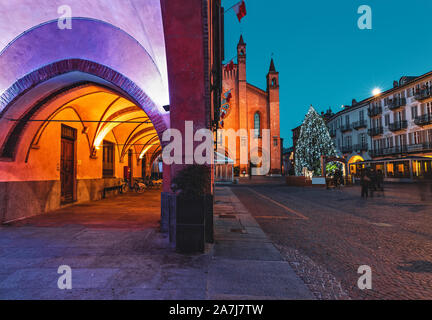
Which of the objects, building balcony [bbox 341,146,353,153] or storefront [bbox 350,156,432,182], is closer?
storefront [bbox 350,156,432,182]

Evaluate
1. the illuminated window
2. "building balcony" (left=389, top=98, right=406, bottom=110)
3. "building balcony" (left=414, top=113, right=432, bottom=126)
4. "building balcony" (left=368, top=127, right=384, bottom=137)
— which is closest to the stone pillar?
the illuminated window

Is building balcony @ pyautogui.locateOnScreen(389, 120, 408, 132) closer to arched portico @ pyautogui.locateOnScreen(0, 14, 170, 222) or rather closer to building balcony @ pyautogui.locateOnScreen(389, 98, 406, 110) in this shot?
building balcony @ pyautogui.locateOnScreen(389, 98, 406, 110)

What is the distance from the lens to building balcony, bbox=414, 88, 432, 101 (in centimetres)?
2852

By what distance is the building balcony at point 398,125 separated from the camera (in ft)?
106

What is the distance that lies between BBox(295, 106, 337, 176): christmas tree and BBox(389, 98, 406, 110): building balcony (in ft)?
48.7

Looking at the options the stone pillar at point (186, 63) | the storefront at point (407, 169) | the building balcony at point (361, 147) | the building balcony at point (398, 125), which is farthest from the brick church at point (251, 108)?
the stone pillar at point (186, 63)

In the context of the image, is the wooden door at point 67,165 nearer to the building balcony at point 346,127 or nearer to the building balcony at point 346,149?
the building balcony at point 346,149

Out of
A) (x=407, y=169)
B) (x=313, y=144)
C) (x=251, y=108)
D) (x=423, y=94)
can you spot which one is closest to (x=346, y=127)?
(x=407, y=169)

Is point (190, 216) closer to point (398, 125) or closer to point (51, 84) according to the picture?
point (51, 84)

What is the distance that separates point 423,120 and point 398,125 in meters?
3.70

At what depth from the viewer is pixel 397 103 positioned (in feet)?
109

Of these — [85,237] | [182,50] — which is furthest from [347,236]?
[85,237]
